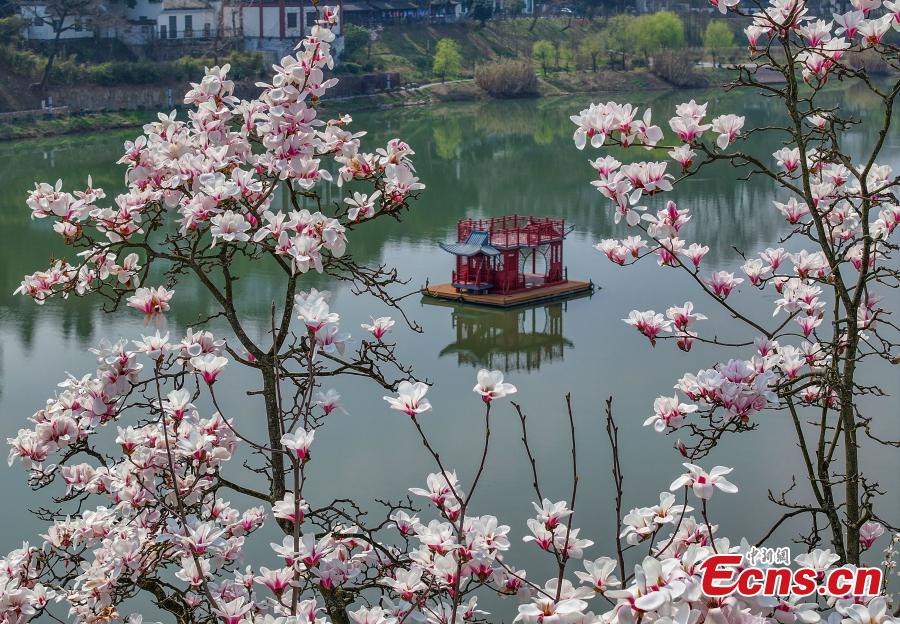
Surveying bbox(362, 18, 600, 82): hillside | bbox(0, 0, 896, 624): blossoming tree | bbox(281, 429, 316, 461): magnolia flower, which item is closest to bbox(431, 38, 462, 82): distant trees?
bbox(362, 18, 600, 82): hillside

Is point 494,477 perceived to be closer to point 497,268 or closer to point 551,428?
point 551,428

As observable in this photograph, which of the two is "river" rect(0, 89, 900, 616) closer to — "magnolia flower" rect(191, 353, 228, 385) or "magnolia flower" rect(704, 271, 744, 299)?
"magnolia flower" rect(704, 271, 744, 299)

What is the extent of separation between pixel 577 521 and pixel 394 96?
129ft

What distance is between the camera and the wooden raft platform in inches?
753

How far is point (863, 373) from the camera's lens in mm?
14602

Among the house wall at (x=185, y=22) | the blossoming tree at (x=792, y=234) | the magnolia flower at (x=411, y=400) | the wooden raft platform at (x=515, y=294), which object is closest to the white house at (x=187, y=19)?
the house wall at (x=185, y=22)

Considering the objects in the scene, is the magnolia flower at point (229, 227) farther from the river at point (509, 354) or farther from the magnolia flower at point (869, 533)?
the river at point (509, 354)

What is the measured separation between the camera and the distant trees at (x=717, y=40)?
57.8 metres

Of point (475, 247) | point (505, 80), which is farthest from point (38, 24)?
point (475, 247)

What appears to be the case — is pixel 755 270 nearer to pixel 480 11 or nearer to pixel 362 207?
pixel 362 207

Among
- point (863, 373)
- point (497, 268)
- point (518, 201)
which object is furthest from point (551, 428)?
point (518, 201)

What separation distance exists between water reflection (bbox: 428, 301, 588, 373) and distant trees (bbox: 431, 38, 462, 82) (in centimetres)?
3392

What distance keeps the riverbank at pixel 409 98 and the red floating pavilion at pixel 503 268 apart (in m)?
21.9

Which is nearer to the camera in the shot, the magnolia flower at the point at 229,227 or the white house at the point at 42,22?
the magnolia flower at the point at 229,227
